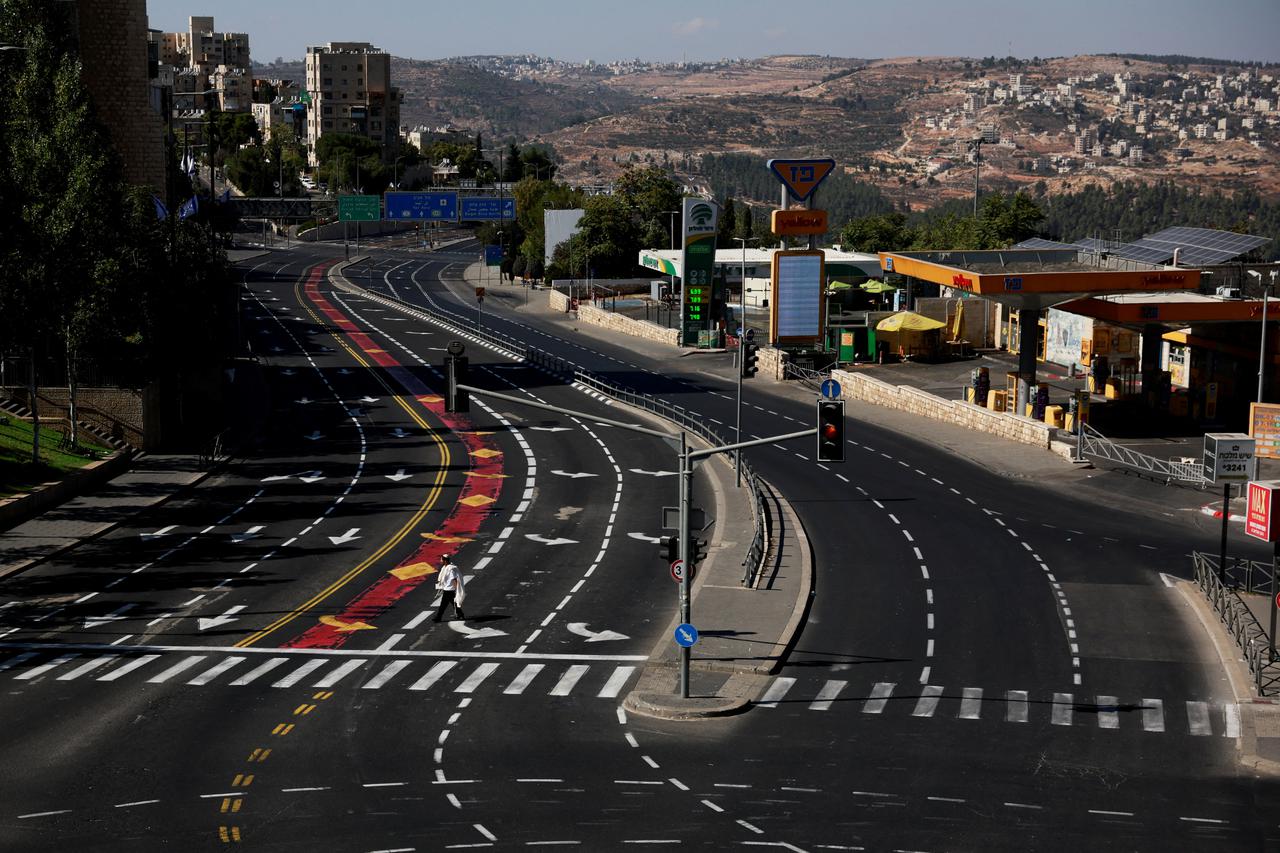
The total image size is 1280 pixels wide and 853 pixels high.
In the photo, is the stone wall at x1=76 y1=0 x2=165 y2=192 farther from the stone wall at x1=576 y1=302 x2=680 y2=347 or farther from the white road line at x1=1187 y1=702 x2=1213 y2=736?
the white road line at x1=1187 y1=702 x2=1213 y2=736

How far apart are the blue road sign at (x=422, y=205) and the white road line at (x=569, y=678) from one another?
122 m

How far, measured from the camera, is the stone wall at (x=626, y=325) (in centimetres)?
10119

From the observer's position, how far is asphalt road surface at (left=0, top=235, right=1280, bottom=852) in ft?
82.6

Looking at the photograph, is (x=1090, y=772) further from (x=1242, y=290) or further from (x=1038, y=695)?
(x=1242, y=290)

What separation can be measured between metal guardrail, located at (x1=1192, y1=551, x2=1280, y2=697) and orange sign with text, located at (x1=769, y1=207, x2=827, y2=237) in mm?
38065

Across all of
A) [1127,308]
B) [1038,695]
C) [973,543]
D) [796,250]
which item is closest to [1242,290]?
[1127,308]

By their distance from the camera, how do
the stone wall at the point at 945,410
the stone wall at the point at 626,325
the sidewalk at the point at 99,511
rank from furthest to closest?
1. the stone wall at the point at 626,325
2. the stone wall at the point at 945,410
3. the sidewalk at the point at 99,511

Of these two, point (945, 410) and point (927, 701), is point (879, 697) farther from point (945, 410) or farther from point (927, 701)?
point (945, 410)

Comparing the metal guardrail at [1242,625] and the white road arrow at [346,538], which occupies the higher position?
the metal guardrail at [1242,625]

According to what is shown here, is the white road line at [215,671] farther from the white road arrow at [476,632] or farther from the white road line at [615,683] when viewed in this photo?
the white road line at [615,683]

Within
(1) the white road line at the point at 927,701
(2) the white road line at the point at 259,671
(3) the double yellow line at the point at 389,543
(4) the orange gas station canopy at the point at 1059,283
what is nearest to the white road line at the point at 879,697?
(1) the white road line at the point at 927,701

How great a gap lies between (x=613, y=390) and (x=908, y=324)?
59.5 ft

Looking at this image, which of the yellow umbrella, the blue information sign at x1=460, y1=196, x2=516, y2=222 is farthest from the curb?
the blue information sign at x1=460, y1=196, x2=516, y2=222

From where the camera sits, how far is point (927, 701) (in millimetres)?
32312
